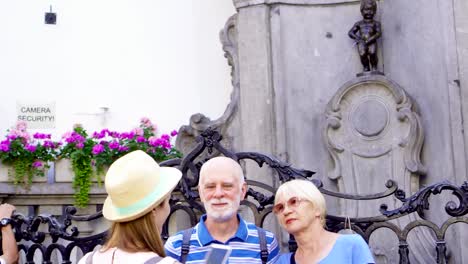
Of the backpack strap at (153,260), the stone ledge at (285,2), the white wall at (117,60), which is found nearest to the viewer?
the backpack strap at (153,260)

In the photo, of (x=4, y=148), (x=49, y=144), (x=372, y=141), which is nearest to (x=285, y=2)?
(x=372, y=141)

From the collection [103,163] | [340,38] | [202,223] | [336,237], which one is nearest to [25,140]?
[103,163]

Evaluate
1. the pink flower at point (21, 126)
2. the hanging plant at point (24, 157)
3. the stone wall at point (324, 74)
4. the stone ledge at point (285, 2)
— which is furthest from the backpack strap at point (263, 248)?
the stone ledge at point (285, 2)

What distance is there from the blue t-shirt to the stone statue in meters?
3.57

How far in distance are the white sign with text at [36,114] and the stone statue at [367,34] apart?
101 inches

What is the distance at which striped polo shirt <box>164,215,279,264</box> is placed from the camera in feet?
9.45

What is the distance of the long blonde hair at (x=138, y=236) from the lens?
2145mm

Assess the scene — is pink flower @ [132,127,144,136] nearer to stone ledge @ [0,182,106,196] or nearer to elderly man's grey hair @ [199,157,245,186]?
stone ledge @ [0,182,106,196]

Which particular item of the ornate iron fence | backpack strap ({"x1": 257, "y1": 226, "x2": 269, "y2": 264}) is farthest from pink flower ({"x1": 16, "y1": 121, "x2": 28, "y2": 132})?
backpack strap ({"x1": 257, "y1": 226, "x2": 269, "y2": 264})

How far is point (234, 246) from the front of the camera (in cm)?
289

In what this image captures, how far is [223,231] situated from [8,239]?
1.71 meters

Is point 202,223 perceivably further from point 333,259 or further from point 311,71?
point 311,71

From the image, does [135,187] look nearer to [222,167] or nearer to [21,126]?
[222,167]

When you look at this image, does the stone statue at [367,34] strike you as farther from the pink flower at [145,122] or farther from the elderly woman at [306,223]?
the elderly woman at [306,223]
